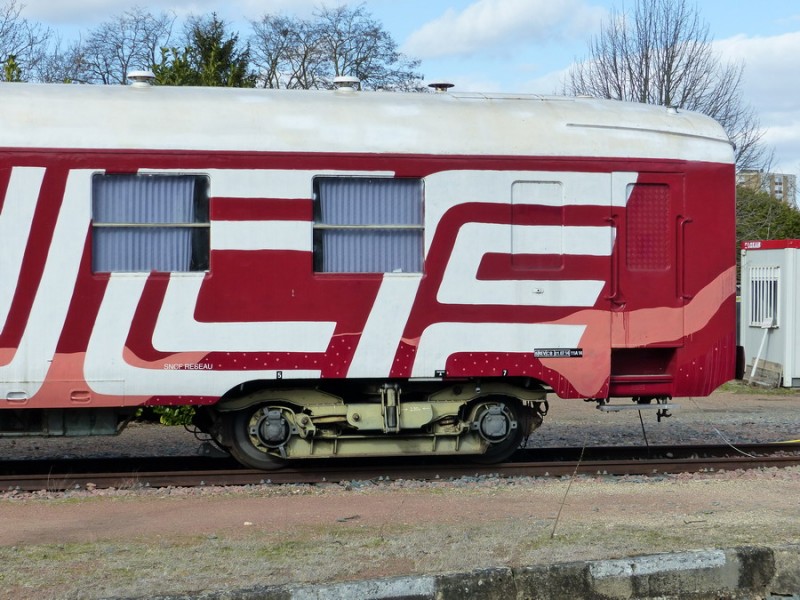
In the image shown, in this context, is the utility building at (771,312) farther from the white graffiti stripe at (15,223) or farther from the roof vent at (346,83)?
the white graffiti stripe at (15,223)

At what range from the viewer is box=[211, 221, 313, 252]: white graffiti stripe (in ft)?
27.3

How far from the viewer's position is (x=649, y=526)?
6.75 metres

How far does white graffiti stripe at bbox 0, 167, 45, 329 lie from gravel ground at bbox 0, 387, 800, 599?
164cm

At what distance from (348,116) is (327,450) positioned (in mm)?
2823

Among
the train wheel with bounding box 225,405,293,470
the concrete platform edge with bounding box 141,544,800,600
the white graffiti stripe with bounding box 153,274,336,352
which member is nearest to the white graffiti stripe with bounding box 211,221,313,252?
the white graffiti stripe with bounding box 153,274,336,352

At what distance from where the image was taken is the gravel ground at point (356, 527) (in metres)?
5.61

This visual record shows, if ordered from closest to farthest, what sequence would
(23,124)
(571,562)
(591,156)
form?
(571,562) → (23,124) → (591,156)

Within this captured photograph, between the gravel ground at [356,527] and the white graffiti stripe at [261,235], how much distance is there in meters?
1.97

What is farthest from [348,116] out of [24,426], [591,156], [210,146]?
[24,426]

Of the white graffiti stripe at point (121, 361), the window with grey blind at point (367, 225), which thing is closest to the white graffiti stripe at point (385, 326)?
the window with grey blind at point (367, 225)

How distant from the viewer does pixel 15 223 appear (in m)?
8.13

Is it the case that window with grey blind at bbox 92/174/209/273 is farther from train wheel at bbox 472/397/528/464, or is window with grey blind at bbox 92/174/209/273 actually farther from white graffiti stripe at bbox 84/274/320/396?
train wheel at bbox 472/397/528/464

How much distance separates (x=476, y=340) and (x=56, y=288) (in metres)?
3.39

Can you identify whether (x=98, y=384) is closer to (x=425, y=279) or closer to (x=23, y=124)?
(x=23, y=124)
